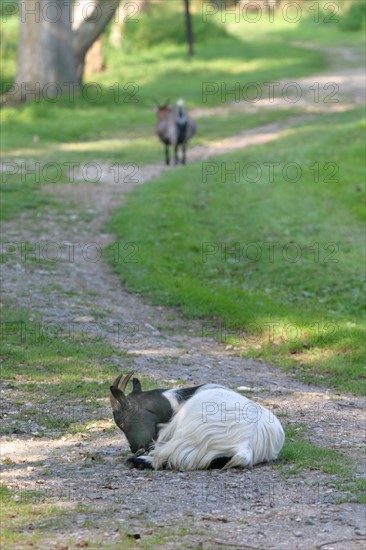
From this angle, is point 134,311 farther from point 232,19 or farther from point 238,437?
point 232,19

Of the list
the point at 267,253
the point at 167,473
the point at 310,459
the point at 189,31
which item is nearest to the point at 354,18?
the point at 189,31

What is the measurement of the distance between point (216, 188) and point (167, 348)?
23.3ft

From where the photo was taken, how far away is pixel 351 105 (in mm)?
25500

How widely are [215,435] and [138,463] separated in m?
0.53

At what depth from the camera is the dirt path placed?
5.24 metres

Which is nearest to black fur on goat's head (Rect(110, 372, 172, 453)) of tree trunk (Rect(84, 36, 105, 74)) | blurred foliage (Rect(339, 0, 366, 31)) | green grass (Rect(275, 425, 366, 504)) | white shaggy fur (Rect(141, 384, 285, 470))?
white shaggy fur (Rect(141, 384, 285, 470))

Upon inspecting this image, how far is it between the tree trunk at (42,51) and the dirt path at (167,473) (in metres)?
12.6

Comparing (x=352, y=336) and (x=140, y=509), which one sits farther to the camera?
(x=352, y=336)

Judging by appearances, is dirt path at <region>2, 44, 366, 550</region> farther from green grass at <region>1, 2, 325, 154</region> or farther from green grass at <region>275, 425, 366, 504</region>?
green grass at <region>1, 2, 325, 154</region>

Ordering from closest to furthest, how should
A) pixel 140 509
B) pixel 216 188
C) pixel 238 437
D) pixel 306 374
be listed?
pixel 140 509 < pixel 238 437 < pixel 306 374 < pixel 216 188

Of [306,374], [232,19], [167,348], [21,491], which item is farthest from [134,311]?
[232,19]

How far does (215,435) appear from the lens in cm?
636

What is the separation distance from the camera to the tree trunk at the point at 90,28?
25.9 meters

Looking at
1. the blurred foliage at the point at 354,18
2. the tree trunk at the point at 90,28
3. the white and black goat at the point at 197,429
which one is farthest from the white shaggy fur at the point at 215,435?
the blurred foliage at the point at 354,18
